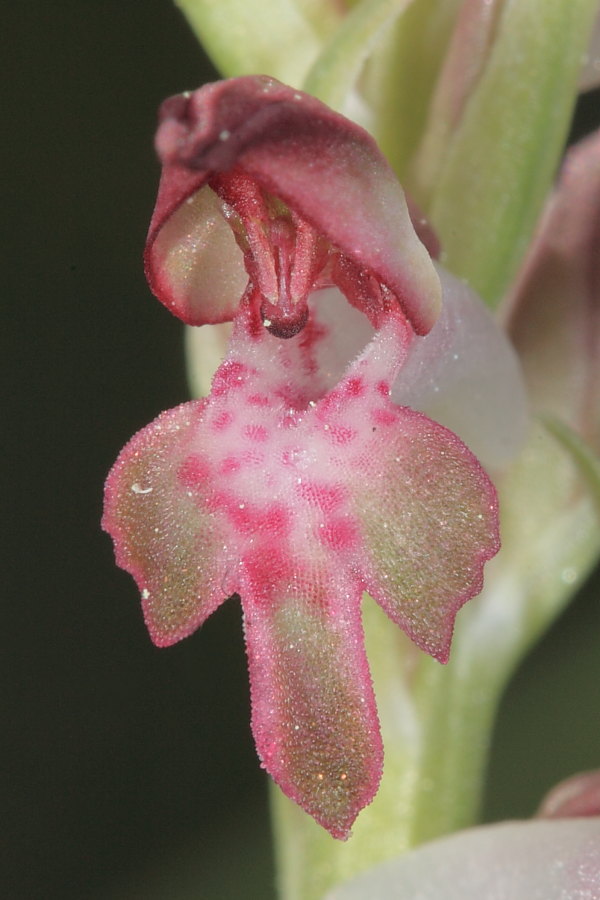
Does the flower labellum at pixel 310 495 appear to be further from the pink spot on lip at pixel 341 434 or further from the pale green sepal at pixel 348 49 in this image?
the pale green sepal at pixel 348 49

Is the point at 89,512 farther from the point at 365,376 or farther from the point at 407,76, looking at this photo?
the point at 365,376

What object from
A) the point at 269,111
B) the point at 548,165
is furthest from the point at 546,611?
the point at 269,111

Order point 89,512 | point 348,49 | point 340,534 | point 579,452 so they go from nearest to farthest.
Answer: point 340,534, point 348,49, point 579,452, point 89,512

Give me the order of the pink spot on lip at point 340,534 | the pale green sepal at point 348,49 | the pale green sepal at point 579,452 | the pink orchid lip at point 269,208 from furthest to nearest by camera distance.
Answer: the pale green sepal at point 579,452
the pale green sepal at point 348,49
the pink spot on lip at point 340,534
the pink orchid lip at point 269,208

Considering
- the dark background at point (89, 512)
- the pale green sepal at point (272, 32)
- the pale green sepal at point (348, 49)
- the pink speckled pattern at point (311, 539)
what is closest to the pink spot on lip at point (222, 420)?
the pink speckled pattern at point (311, 539)

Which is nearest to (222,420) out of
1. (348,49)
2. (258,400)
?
(258,400)

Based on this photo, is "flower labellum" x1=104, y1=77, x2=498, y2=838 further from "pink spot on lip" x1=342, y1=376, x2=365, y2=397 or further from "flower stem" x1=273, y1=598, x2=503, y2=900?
"flower stem" x1=273, y1=598, x2=503, y2=900
